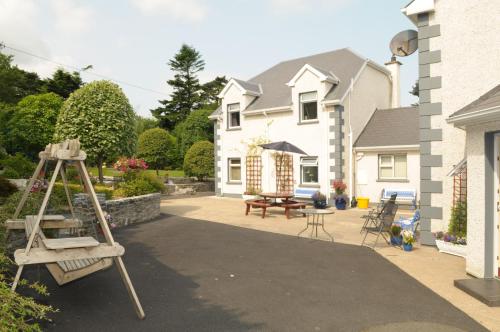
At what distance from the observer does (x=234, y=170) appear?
2181 centimetres

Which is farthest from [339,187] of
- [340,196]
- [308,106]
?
[308,106]

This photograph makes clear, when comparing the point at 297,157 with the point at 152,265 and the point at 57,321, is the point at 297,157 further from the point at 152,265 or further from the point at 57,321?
the point at 57,321

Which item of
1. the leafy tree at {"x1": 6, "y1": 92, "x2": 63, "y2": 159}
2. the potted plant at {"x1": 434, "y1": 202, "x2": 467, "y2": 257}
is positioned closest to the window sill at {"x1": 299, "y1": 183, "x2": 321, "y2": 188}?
the potted plant at {"x1": 434, "y1": 202, "x2": 467, "y2": 257}

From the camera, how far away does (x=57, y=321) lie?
4648mm

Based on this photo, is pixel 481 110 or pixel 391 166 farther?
pixel 391 166

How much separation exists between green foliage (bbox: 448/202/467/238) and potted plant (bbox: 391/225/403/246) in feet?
3.82

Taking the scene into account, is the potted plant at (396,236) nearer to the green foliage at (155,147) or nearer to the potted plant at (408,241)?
the potted plant at (408,241)

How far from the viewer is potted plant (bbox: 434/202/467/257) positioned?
26.8 feet

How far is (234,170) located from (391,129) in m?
9.20

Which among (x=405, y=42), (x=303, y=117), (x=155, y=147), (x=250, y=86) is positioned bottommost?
(x=155, y=147)

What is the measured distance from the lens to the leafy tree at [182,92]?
49562 mm

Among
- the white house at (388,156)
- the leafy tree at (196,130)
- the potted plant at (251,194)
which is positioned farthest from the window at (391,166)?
the leafy tree at (196,130)

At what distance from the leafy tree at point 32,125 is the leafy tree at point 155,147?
729 centimetres

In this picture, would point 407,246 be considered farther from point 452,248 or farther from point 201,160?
point 201,160
